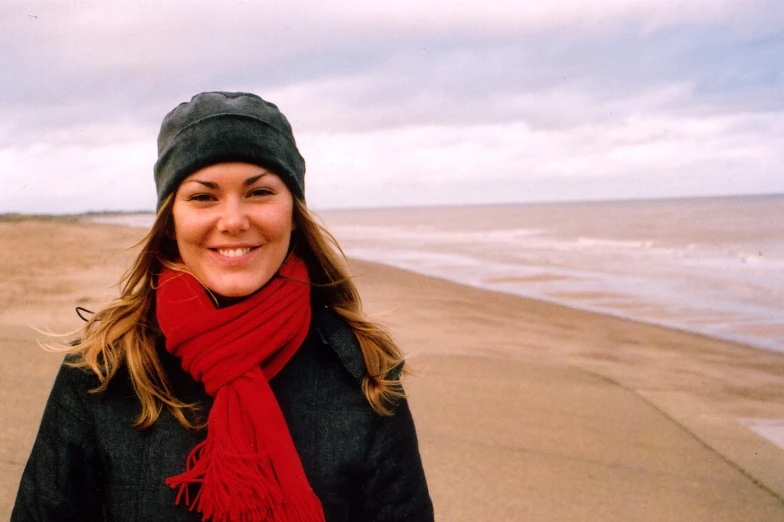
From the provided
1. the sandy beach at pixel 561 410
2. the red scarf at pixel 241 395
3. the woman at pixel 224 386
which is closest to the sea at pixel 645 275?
the sandy beach at pixel 561 410

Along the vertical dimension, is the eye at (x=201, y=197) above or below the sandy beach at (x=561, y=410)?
above

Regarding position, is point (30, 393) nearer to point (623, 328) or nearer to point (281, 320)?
point (281, 320)

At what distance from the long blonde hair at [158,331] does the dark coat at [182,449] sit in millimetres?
36

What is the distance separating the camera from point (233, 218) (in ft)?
5.42

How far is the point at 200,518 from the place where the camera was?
1669 millimetres

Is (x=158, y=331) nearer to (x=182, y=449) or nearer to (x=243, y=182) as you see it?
(x=182, y=449)

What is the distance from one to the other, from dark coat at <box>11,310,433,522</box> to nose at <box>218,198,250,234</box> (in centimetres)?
39

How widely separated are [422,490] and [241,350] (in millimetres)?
595

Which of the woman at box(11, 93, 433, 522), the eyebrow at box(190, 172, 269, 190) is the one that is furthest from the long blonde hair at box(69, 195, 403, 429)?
the eyebrow at box(190, 172, 269, 190)

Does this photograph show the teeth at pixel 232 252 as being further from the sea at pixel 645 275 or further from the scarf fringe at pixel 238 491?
the sea at pixel 645 275

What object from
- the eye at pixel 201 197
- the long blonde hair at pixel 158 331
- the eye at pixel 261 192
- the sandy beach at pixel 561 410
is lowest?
the sandy beach at pixel 561 410

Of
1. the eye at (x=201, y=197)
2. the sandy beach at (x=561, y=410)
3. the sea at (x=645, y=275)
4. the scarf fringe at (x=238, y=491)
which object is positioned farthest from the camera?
the sea at (x=645, y=275)

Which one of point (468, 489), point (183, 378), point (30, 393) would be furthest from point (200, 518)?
point (30, 393)

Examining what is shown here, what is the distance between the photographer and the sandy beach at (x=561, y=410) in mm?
3645
